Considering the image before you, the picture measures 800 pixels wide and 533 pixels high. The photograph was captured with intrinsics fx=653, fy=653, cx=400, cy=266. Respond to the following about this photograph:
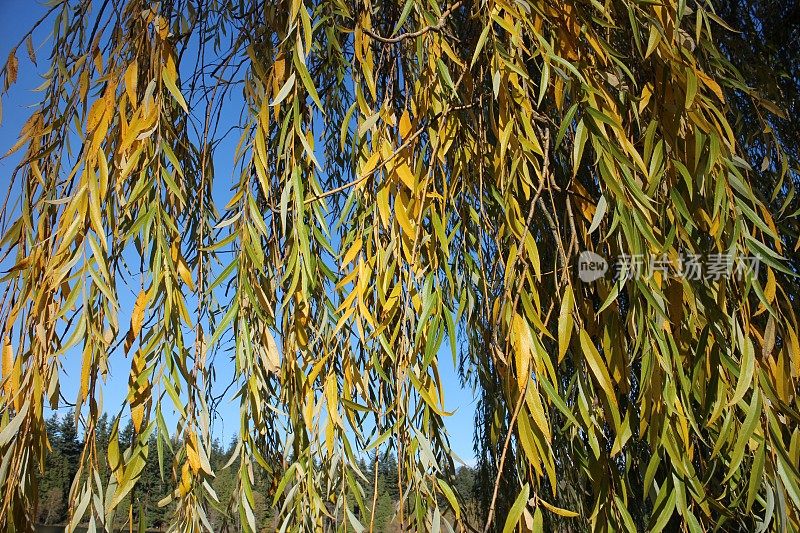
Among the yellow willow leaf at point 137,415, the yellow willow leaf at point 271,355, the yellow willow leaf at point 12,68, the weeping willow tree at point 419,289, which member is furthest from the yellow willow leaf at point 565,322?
the yellow willow leaf at point 12,68

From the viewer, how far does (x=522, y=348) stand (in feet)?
2.25

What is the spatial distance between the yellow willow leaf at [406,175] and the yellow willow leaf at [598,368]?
0.91 ft

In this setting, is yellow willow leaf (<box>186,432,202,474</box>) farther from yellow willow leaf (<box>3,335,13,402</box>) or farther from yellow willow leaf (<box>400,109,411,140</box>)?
yellow willow leaf (<box>400,109,411,140</box>)

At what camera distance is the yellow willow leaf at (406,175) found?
0.82 m

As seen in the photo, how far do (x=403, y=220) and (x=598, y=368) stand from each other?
0.92ft

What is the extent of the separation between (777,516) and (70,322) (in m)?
0.81

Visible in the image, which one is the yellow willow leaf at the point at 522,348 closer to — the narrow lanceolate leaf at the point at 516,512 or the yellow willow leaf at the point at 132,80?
the narrow lanceolate leaf at the point at 516,512

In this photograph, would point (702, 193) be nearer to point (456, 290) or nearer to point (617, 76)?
point (617, 76)

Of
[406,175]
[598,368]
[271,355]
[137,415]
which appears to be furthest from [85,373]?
[598,368]

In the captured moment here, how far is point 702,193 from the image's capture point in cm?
81

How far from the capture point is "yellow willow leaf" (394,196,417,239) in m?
0.79

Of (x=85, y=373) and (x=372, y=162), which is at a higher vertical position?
(x=372, y=162)

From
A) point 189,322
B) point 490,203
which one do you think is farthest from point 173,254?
point 490,203
